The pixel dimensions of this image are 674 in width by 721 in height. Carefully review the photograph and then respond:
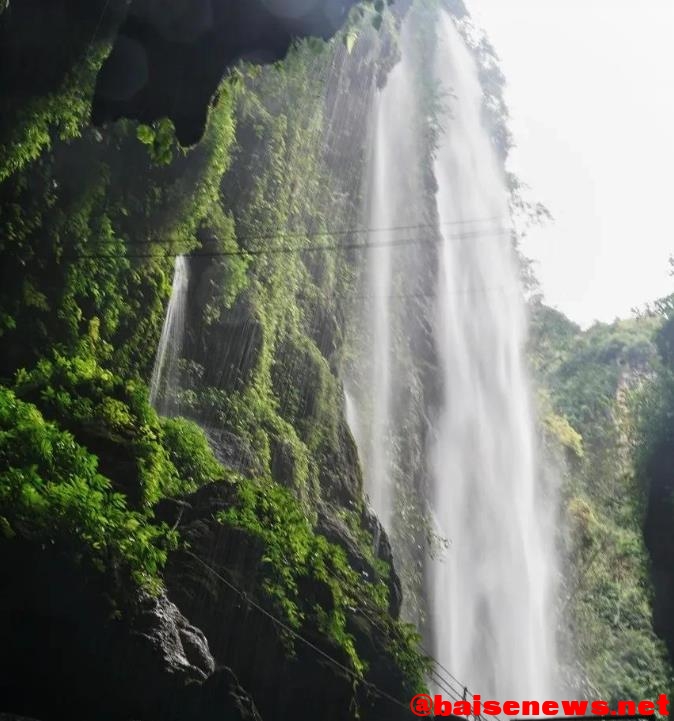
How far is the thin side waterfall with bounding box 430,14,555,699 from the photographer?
18359mm

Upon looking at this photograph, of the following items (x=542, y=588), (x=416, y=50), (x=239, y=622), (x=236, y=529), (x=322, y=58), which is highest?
(x=416, y=50)

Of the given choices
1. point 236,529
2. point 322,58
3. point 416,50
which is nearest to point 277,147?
point 322,58

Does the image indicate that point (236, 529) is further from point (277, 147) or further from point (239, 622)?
point (277, 147)

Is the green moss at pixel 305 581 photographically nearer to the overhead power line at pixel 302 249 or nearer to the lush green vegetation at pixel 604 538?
the overhead power line at pixel 302 249

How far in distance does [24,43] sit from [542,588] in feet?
68.4

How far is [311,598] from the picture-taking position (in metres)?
7.88

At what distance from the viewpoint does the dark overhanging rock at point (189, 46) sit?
6480 millimetres

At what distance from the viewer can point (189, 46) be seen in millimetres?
6469

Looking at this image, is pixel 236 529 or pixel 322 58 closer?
pixel 236 529

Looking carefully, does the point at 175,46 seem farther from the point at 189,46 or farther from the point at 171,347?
the point at 171,347

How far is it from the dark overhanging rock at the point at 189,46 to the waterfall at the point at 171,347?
149 inches

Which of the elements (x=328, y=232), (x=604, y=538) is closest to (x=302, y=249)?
(x=328, y=232)

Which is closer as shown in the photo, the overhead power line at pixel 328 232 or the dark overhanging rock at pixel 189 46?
the dark overhanging rock at pixel 189 46

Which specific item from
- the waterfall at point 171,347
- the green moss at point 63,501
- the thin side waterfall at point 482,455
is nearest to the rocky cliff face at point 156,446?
the green moss at point 63,501
